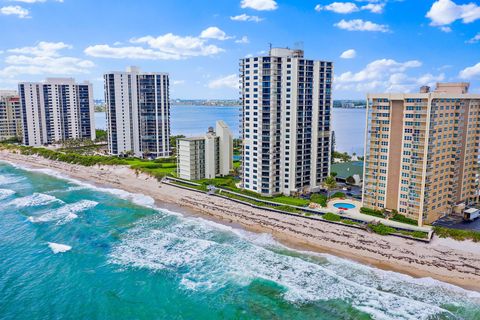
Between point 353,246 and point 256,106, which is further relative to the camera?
point 256,106

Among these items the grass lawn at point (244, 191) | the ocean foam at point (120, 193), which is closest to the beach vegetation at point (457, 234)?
the grass lawn at point (244, 191)

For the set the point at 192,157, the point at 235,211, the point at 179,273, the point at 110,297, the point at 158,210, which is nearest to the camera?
the point at 110,297

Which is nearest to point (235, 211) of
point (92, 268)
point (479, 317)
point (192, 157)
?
point (192, 157)

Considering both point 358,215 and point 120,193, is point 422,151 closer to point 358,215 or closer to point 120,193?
point 358,215

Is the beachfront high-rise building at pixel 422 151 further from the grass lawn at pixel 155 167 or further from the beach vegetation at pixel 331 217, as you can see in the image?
the grass lawn at pixel 155 167

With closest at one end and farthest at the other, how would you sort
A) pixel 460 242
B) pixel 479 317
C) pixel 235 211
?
pixel 479 317, pixel 460 242, pixel 235 211

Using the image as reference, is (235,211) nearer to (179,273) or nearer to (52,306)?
(179,273)

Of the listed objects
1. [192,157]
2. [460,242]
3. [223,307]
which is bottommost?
[223,307]

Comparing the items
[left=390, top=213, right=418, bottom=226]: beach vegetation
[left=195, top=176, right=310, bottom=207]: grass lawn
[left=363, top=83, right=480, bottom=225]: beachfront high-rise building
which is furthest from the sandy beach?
[left=363, top=83, right=480, bottom=225]: beachfront high-rise building
